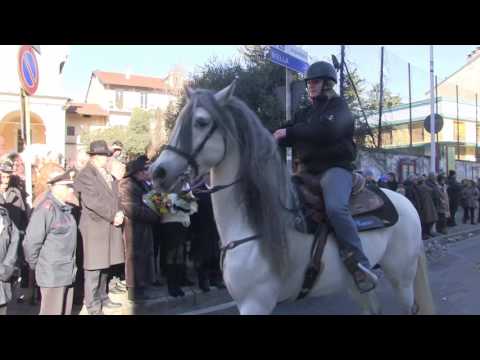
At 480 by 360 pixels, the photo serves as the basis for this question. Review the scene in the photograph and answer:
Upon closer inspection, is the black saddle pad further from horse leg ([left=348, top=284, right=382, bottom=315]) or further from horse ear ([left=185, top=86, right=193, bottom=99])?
horse ear ([left=185, top=86, right=193, bottom=99])

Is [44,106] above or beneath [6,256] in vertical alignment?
above

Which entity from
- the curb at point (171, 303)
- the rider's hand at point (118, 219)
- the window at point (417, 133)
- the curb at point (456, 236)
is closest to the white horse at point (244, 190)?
the rider's hand at point (118, 219)

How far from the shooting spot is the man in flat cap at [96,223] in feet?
17.0

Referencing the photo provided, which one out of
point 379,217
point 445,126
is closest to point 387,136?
point 445,126

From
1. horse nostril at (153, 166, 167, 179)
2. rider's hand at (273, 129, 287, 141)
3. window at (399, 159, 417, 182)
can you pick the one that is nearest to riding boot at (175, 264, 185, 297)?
rider's hand at (273, 129, 287, 141)

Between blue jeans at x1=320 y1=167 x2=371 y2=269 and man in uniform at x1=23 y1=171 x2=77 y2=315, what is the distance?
2.91 meters

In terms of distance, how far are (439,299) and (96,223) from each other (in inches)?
204

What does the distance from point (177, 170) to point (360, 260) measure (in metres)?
1.58

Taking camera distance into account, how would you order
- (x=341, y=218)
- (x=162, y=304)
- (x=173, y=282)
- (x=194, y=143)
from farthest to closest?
(x=173, y=282) < (x=162, y=304) < (x=341, y=218) < (x=194, y=143)

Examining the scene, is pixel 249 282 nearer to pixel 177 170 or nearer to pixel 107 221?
pixel 177 170

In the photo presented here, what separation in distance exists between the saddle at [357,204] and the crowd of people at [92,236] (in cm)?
159

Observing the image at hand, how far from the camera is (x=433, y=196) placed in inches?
505

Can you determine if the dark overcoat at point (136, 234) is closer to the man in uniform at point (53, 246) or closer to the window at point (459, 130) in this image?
the man in uniform at point (53, 246)

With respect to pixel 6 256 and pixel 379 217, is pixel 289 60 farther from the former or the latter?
pixel 6 256
